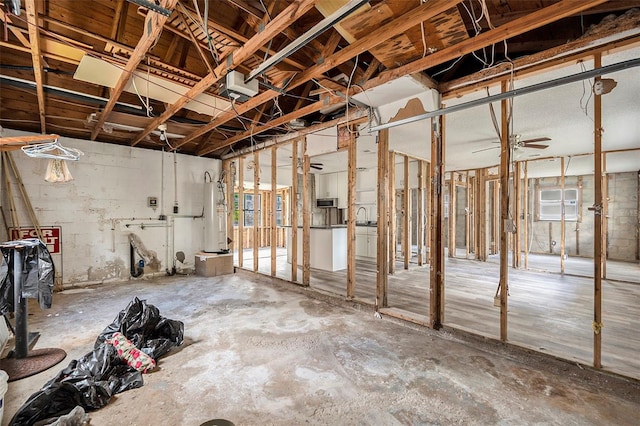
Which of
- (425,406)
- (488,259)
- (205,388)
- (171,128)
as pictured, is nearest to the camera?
(425,406)

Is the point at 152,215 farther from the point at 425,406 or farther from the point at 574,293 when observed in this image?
the point at 574,293

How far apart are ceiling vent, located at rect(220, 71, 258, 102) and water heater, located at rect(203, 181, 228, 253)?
332 cm

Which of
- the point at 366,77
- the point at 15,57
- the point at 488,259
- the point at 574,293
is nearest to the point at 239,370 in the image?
the point at 366,77

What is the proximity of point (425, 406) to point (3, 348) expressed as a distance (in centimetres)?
360

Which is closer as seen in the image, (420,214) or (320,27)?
(320,27)

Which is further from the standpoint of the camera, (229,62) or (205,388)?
(229,62)

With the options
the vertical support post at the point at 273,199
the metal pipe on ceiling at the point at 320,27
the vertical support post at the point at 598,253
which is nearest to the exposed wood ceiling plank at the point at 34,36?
the metal pipe on ceiling at the point at 320,27

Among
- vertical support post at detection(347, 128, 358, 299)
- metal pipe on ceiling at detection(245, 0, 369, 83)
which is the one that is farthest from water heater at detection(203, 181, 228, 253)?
metal pipe on ceiling at detection(245, 0, 369, 83)

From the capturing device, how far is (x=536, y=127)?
13.2 feet

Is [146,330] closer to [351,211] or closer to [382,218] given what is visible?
[351,211]

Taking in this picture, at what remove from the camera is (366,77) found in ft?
9.37

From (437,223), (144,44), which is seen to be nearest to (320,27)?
(144,44)

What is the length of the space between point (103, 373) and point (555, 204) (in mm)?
10719

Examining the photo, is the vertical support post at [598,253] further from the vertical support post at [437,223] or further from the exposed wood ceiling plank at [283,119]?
the exposed wood ceiling plank at [283,119]
